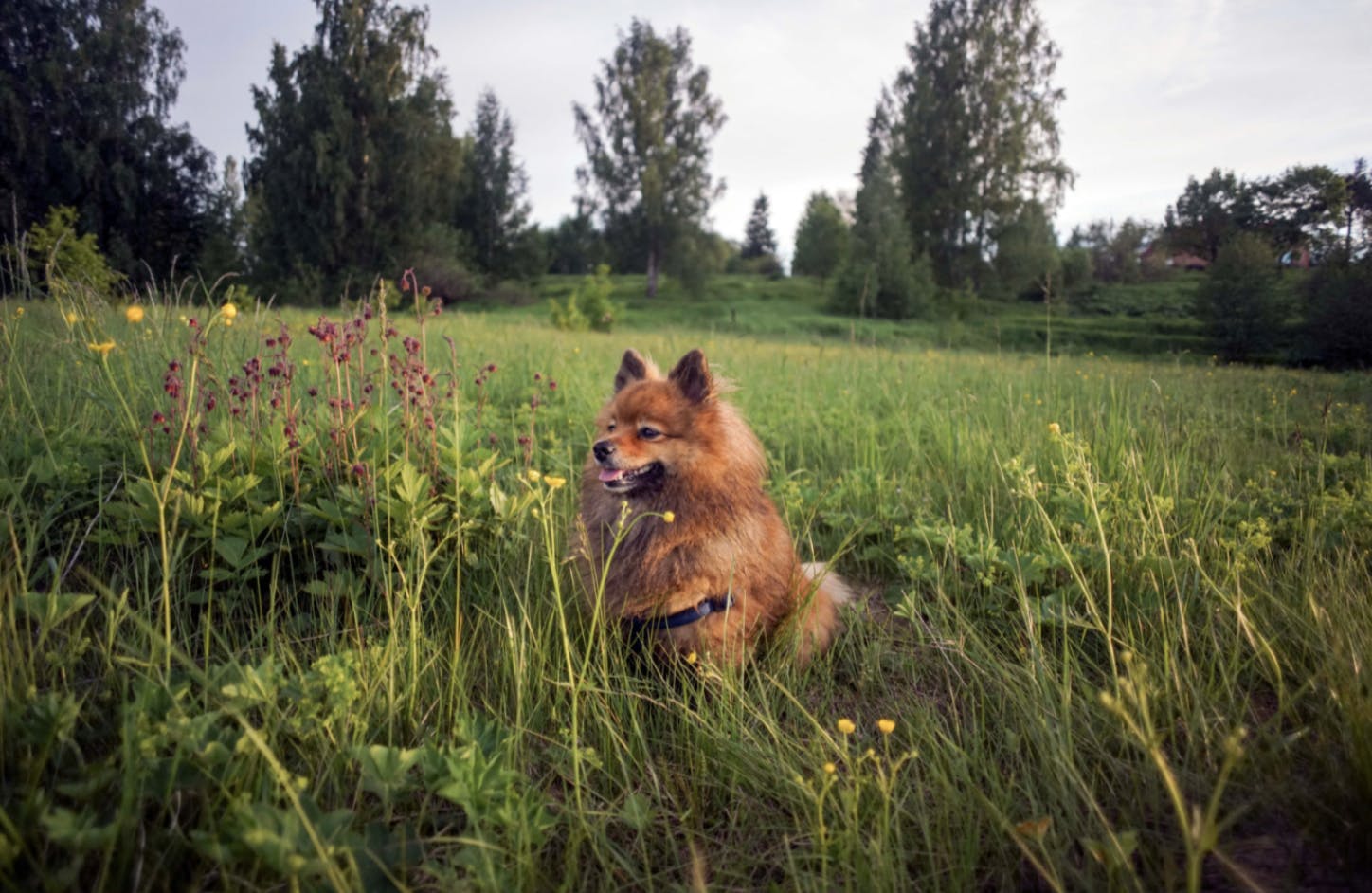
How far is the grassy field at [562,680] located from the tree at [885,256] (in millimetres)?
27082

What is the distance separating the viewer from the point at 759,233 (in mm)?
75625

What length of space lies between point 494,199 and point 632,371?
1705 inches

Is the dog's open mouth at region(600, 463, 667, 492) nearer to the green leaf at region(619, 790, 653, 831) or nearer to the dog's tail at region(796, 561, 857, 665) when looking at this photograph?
the dog's tail at region(796, 561, 857, 665)

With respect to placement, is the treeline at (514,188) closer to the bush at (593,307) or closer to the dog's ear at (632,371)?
the dog's ear at (632,371)

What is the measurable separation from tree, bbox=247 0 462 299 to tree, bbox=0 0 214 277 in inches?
530

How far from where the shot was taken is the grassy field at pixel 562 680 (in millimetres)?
1267

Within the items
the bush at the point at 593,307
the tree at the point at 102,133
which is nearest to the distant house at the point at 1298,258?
the tree at the point at 102,133

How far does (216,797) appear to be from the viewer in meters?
1.29

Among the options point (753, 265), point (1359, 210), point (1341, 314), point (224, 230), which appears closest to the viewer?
point (1359, 210)

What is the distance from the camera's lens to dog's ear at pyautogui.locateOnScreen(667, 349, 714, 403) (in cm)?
271

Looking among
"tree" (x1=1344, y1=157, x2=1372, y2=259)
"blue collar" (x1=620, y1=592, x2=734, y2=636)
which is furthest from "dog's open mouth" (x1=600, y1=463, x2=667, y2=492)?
"tree" (x1=1344, y1=157, x2=1372, y2=259)

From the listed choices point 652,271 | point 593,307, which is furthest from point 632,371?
point 652,271

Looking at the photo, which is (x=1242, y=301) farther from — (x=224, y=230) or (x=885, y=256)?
(x=885, y=256)

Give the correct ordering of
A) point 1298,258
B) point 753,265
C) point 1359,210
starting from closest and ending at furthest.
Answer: point 1359,210 < point 1298,258 < point 753,265
